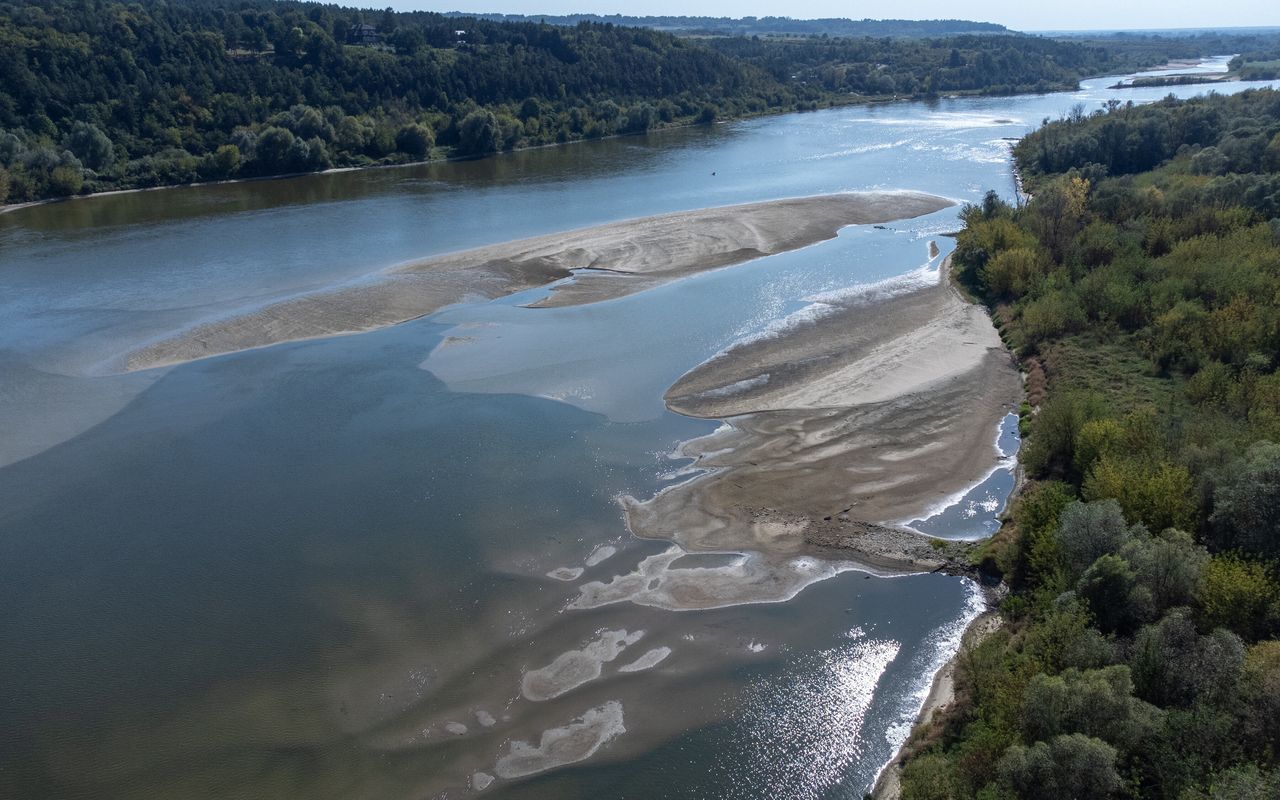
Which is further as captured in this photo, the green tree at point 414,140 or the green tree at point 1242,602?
the green tree at point 414,140

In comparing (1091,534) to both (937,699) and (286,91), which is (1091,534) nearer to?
(937,699)

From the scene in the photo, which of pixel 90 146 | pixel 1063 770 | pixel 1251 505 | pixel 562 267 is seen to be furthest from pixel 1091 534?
pixel 90 146

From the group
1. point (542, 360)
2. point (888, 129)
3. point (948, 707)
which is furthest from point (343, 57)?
point (948, 707)

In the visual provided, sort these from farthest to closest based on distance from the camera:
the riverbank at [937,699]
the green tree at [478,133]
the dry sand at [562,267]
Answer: the green tree at [478,133], the dry sand at [562,267], the riverbank at [937,699]

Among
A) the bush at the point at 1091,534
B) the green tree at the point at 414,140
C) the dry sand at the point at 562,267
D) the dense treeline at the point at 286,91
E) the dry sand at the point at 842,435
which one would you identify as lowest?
the dry sand at the point at 842,435

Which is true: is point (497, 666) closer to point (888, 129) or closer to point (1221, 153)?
point (1221, 153)

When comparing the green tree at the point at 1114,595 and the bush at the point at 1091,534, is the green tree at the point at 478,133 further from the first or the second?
the green tree at the point at 1114,595

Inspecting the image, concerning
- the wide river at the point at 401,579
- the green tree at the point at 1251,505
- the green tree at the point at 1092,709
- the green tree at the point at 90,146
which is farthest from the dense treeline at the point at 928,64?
the green tree at the point at 1092,709
